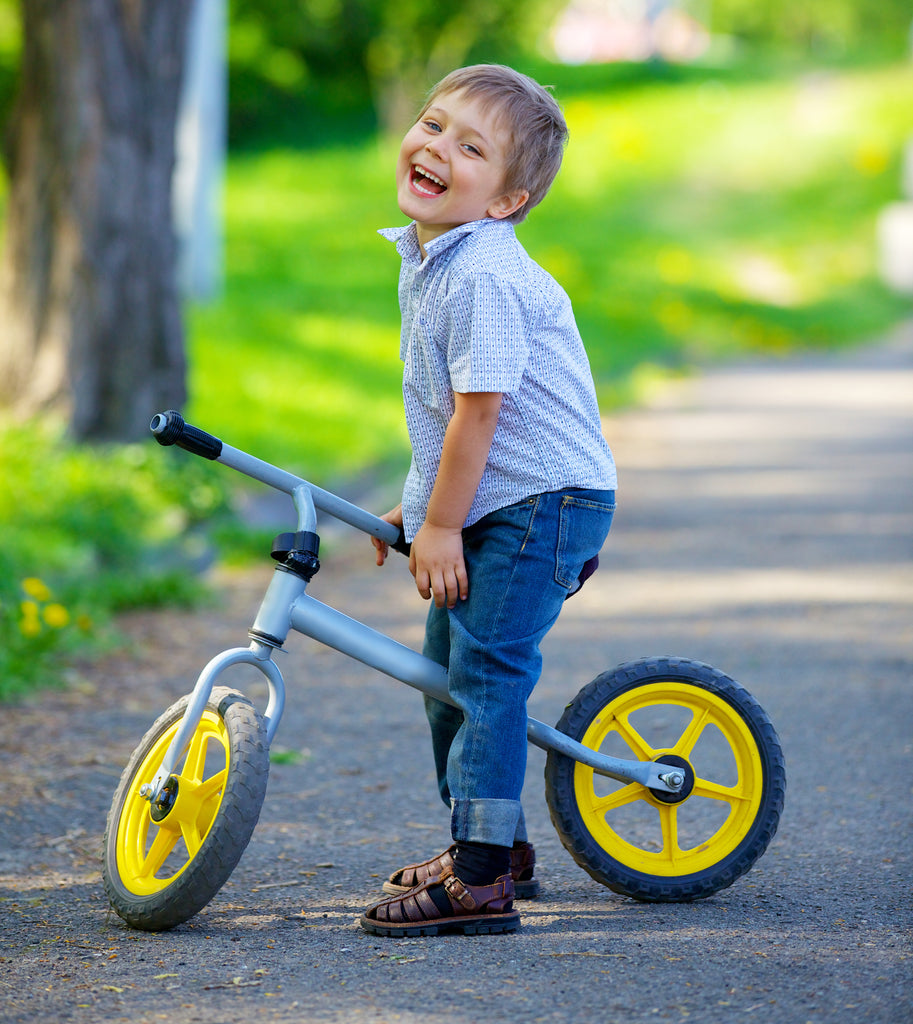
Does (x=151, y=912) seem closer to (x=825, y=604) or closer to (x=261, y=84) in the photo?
(x=825, y=604)

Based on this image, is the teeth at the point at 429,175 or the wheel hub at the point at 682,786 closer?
the teeth at the point at 429,175

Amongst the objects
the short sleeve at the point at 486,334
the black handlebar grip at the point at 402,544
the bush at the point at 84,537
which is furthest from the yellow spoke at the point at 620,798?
the bush at the point at 84,537

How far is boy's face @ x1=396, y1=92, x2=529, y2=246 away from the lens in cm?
273

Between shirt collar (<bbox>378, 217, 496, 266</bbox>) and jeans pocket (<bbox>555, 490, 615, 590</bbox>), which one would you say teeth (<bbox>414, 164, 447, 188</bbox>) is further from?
jeans pocket (<bbox>555, 490, 615, 590</bbox>)

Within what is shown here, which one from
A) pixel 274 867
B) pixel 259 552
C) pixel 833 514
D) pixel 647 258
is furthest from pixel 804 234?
pixel 274 867

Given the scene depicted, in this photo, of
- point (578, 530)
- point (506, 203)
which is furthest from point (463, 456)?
point (506, 203)

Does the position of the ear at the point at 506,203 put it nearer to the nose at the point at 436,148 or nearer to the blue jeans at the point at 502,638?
the nose at the point at 436,148

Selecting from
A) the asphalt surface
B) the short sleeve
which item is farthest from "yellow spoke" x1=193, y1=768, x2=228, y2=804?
the short sleeve

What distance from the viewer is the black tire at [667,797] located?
9.69 feet

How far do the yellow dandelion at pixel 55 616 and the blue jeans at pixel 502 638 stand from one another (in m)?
2.25

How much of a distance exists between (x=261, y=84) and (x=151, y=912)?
1000 inches

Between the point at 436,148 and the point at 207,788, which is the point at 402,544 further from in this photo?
the point at 436,148

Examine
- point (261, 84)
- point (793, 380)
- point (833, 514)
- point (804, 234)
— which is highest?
point (261, 84)

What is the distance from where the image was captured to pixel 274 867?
3207mm
